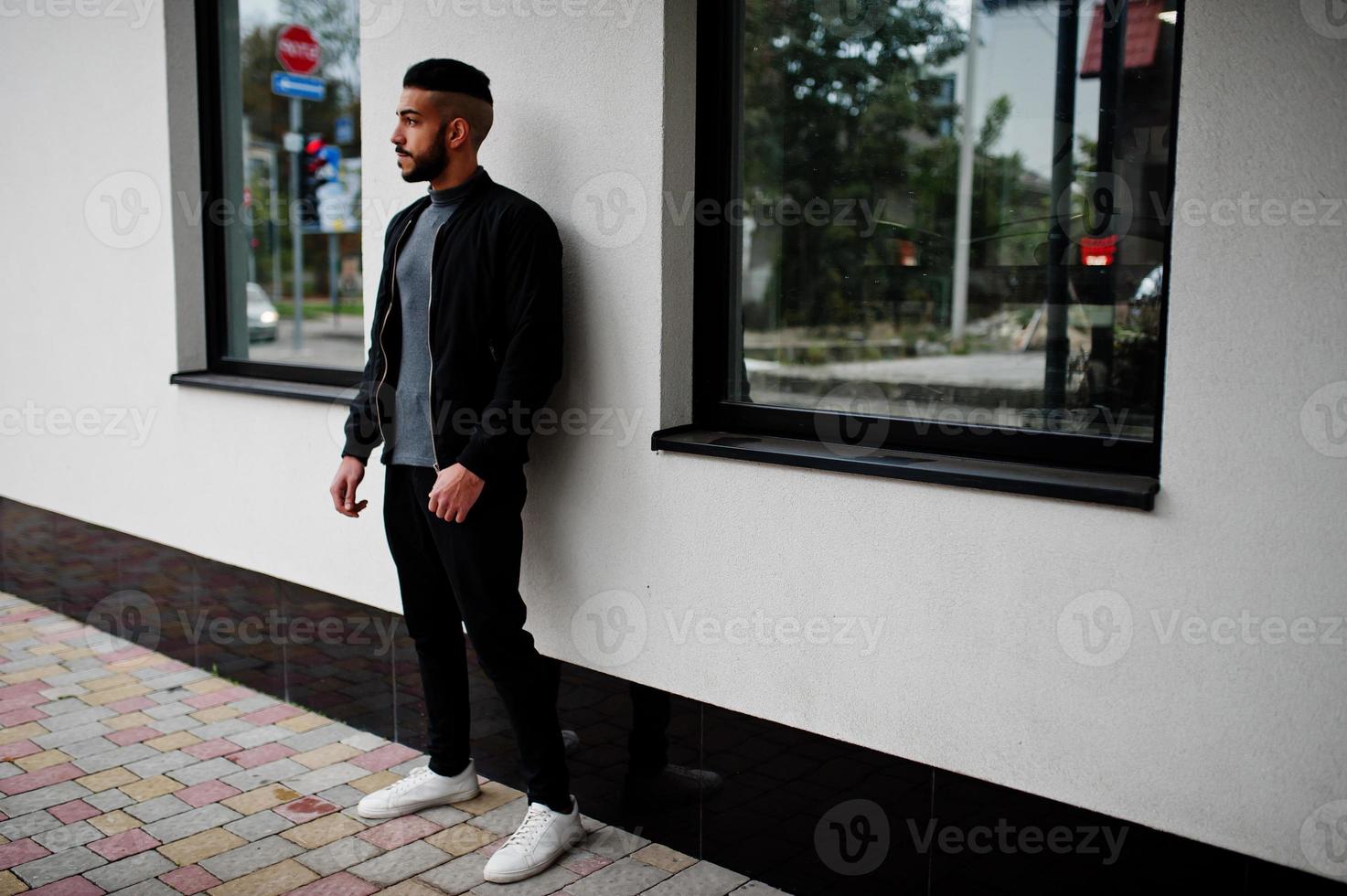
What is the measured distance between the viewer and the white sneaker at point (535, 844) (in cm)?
305

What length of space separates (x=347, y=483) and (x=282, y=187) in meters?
2.94

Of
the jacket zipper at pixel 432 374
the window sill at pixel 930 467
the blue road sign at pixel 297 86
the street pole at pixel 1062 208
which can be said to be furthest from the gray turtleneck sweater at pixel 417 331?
the blue road sign at pixel 297 86

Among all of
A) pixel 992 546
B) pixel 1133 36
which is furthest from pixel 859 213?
pixel 992 546

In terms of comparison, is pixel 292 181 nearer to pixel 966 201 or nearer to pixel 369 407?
pixel 369 407

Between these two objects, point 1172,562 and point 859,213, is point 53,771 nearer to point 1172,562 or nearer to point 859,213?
point 1172,562

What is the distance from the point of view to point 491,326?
3111 millimetres

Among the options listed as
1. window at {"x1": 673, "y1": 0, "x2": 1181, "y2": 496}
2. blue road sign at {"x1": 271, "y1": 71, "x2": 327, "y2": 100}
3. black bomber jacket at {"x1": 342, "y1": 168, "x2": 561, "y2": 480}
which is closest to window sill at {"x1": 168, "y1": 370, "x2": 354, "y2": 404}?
black bomber jacket at {"x1": 342, "y1": 168, "x2": 561, "y2": 480}

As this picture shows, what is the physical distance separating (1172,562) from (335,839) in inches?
94.0

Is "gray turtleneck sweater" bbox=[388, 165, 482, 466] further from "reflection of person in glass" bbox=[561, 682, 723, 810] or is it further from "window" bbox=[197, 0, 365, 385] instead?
"window" bbox=[197, 0, 365, 385]

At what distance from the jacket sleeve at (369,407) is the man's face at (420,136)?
0.27 metres

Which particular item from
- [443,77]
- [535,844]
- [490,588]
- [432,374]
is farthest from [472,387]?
[535,844]

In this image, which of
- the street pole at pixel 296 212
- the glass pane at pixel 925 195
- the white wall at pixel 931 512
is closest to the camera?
the white wall at pixel 931 512

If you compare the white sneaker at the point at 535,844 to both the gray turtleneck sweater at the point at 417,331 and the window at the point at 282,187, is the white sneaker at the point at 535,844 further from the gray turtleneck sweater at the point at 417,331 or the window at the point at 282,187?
the window at the point at 282,187

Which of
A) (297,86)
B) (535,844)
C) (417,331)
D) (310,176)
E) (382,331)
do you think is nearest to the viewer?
(535,844)
